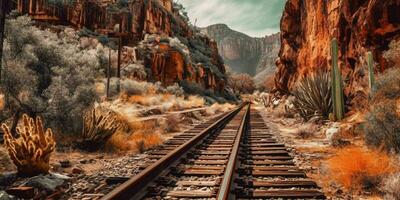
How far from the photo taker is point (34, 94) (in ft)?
25.0

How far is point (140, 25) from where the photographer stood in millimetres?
48656

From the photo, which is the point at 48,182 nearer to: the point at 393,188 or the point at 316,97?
the point at 393,188

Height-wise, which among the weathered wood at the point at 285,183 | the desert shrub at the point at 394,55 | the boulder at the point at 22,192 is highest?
the desert shrub at the point at 394,55

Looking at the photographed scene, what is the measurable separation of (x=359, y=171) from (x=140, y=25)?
156 ft

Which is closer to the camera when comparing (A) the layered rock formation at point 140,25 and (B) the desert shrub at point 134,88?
(B) the desert shrub at point 134,88

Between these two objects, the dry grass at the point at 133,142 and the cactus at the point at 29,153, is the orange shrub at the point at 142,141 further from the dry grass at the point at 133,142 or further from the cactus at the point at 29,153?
the cactus at the point at 29,153

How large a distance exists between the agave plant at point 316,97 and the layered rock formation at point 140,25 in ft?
77.8

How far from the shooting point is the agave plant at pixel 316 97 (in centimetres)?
→ 1299

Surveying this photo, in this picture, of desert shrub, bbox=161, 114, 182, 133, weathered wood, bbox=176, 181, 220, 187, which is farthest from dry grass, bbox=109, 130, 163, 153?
weathered wood, bbox=176, 181, 220, 187

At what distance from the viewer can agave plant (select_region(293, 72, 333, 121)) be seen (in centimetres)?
1299

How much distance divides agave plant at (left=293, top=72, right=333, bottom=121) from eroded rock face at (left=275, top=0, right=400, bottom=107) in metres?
1.09

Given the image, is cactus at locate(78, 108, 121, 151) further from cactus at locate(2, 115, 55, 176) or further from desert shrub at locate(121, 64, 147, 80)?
desert shrub at locate(121, 64, 147, 80)

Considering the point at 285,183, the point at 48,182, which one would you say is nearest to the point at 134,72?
the point at 48,182

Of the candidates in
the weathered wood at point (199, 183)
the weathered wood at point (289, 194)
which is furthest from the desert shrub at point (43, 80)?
the weathered wood at point (289, 194)
